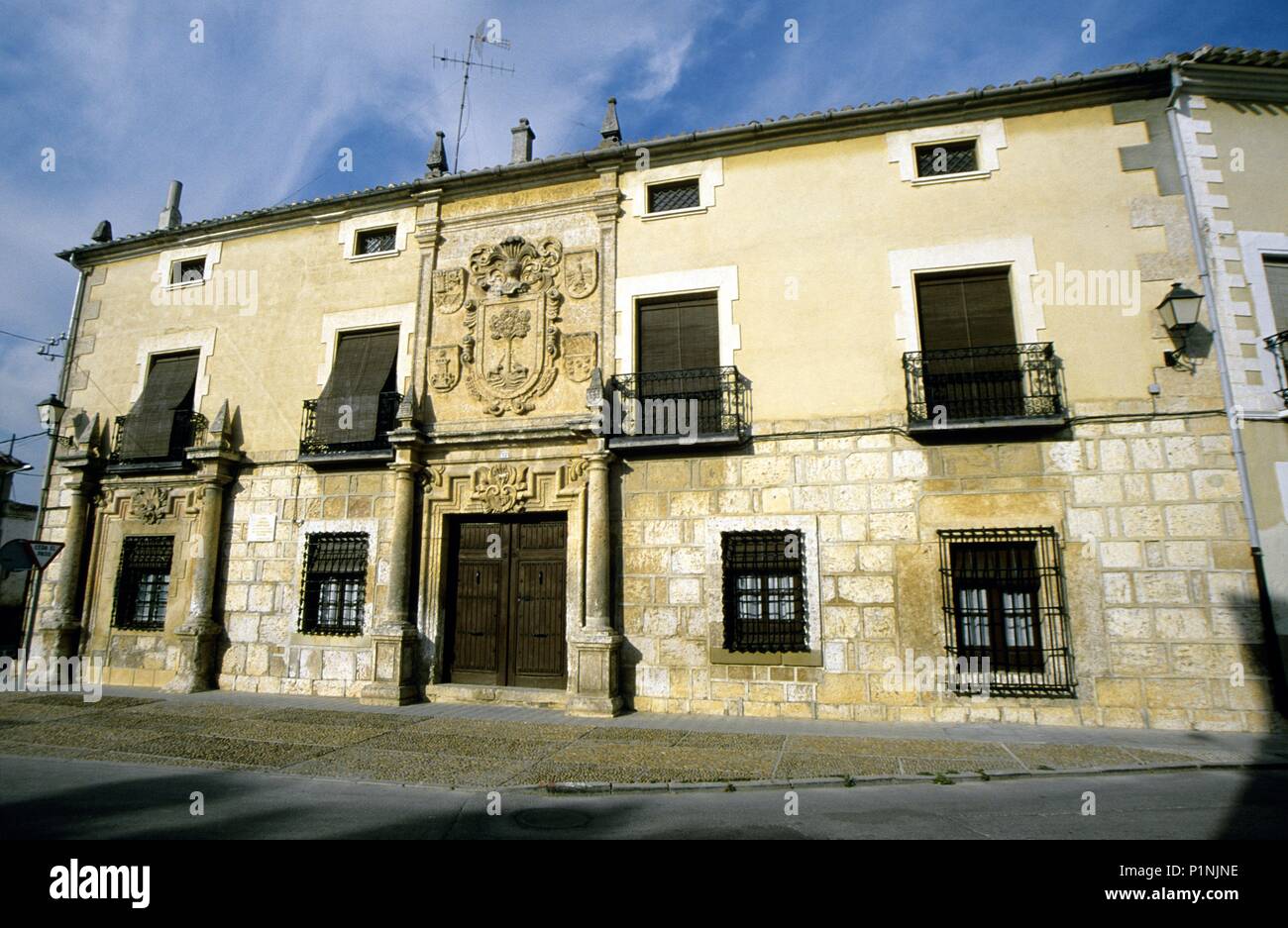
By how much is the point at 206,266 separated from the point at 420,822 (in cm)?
1200

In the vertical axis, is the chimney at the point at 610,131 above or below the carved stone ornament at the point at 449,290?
above

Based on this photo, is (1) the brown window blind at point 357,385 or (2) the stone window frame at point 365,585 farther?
(1) the brown window blind at point 357,385

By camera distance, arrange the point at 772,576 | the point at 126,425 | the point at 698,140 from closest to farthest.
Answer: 1. the point at 772,576
2. the point at 698,140
3. the point at 126,425

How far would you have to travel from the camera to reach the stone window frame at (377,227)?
10945 millimetres

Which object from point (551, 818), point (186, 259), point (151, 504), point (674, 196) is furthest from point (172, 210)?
point (551, 818)

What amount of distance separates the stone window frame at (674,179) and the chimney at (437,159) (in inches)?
135

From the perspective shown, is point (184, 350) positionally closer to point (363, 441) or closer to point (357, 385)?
point (357, 385)

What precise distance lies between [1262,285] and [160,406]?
55.4 feet

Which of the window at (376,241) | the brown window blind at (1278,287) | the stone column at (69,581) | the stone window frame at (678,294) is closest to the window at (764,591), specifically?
the stone window frame at (678,294)

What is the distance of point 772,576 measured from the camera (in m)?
8.53

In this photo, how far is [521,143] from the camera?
11.2 meters

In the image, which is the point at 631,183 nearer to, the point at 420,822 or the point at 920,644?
the point at 920,644

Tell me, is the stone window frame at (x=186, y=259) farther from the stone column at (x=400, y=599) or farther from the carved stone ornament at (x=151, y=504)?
the stone column at (x=400, y=599)
